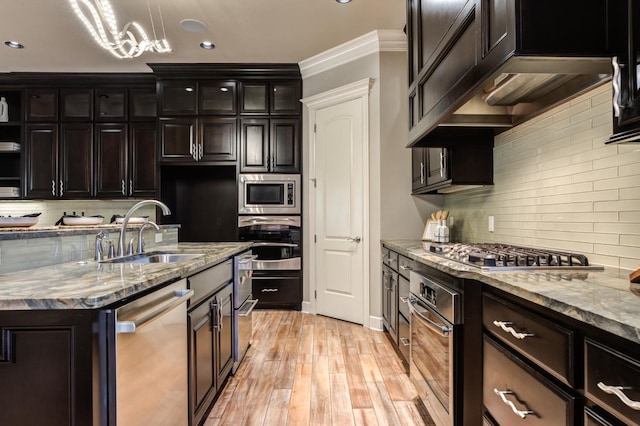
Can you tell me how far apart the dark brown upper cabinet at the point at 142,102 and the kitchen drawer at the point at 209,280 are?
315 centimetres

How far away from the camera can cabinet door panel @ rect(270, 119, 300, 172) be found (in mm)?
4301

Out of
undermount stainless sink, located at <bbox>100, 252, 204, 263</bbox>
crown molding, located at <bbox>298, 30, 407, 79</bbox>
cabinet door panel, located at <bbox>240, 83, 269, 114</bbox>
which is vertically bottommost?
A: undermount stainless sink, located at <bbox>100, 252, 204, 263</bbox>

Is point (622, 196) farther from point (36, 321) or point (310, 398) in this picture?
point (36, 321)

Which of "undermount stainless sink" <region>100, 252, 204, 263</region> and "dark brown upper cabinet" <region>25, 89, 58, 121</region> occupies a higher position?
"dark brown upper cabinet" <region>25, 89, 58, 121</region>

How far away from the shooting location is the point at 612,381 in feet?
2.46

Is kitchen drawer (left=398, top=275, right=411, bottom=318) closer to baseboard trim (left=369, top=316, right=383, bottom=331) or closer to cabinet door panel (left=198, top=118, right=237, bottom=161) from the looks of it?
baseboard trim (left=369, top=316, right=383, bottom=331)

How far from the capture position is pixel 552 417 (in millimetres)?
943

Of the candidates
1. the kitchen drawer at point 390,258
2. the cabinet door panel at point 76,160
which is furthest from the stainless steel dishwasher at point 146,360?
the cabinet door panel at point 76,160

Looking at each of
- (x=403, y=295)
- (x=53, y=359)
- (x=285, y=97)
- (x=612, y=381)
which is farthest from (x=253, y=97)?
Result: (x=612, y=381)

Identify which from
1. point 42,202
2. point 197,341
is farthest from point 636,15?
point 42,202

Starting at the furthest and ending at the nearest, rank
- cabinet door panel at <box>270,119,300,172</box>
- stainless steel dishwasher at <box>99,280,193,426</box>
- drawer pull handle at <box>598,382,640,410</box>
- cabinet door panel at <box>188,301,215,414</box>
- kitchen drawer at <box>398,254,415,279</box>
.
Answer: cabinet door panel at <box>270,119,300,172</box> → kitchen drawer at <box>398,254,415,279</box> → cabinet door panel at <box>188,301,215,414</box> → stainless steel dishwasher at <box>99,280,193,426</box> → drawer pull handle at <box>598,382,640,410</box>

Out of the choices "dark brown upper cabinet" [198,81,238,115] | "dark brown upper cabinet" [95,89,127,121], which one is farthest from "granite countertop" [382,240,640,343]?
"dark brown upper cabinet" [95,89,127,121]

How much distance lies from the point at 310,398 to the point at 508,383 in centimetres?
137

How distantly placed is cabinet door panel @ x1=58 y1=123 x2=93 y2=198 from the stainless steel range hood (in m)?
4.57
